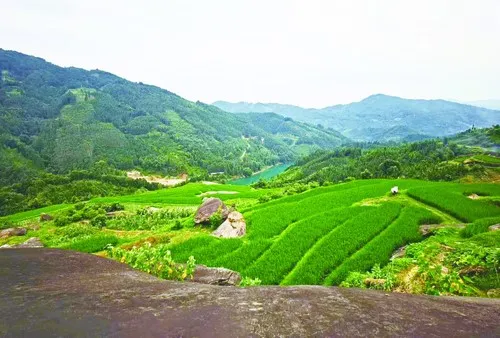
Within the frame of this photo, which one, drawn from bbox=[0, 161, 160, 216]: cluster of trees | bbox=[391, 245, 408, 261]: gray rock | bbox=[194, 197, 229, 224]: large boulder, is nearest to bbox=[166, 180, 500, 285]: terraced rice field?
bbox=[391, 245, 408, 261]: gray rock

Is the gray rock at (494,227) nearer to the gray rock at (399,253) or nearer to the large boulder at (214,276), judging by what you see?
the gray rock at (399,253)

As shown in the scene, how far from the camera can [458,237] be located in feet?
69.6

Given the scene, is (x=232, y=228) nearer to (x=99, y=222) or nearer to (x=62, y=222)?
(x=99, y=222)

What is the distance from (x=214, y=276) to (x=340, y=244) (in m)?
12.1

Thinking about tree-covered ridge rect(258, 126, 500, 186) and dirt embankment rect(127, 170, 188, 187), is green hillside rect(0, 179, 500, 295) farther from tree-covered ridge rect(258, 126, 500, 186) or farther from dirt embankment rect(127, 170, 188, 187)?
dirt embankment rect(127, 170, 188, 187)

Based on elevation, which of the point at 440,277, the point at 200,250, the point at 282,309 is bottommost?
the point at 200,250

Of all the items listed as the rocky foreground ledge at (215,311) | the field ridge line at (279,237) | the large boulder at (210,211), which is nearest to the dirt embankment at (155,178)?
the large boulder at (210,211)

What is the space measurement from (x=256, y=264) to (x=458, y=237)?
13642 millimetres

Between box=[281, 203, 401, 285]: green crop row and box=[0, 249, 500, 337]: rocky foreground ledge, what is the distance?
41.1ft

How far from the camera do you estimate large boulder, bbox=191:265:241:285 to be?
14.6 m

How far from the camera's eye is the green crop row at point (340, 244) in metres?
20.1

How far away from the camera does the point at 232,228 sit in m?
29.3

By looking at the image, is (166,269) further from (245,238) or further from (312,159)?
(312,159)

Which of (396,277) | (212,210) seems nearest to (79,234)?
(212,210)
